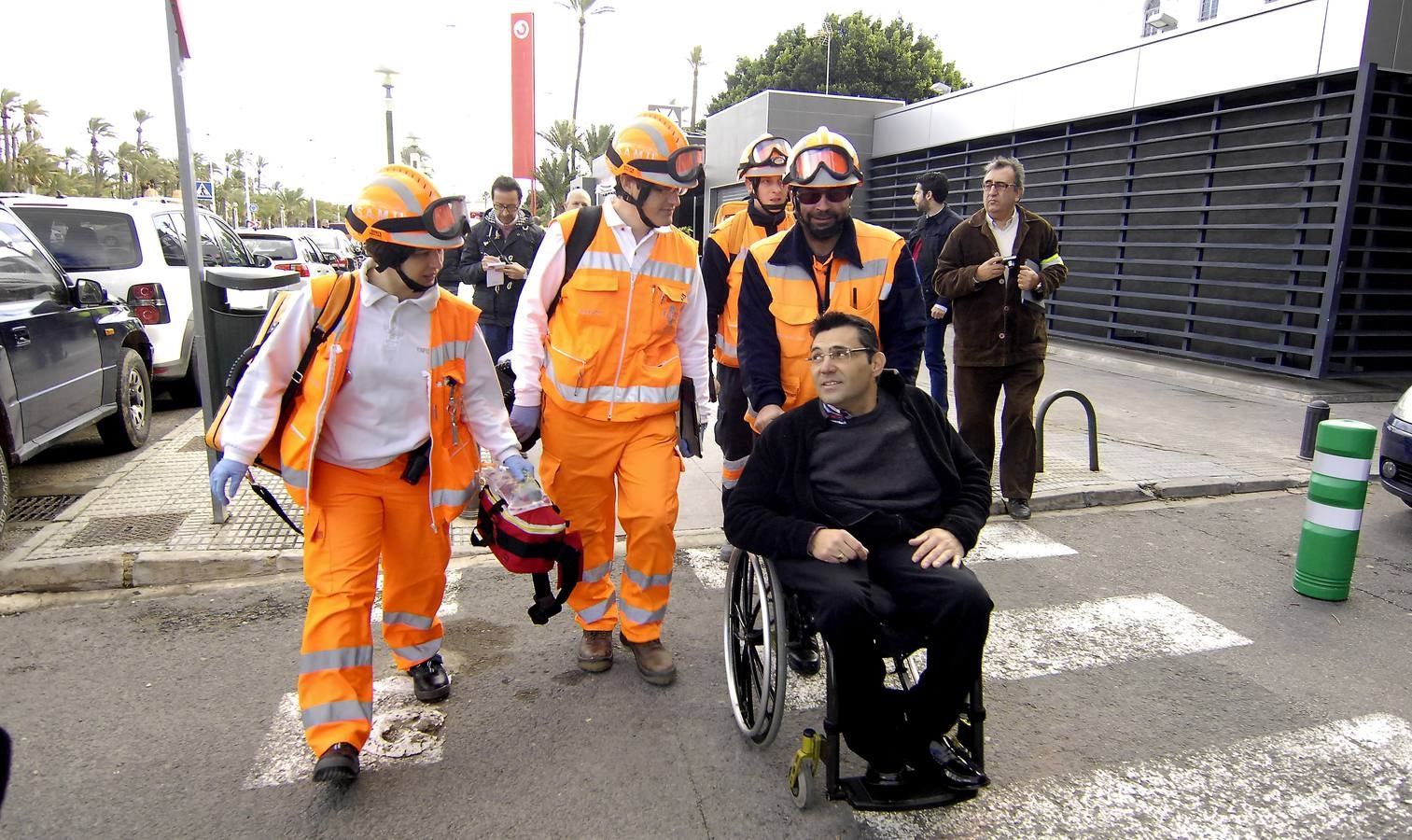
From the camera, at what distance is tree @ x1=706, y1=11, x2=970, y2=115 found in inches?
1496

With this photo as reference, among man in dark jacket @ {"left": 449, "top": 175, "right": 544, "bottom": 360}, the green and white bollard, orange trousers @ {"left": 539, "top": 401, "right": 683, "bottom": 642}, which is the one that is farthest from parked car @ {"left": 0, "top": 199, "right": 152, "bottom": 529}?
the green and white bollard

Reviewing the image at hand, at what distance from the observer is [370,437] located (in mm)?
3135

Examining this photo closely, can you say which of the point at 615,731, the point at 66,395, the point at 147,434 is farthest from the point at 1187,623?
the point at 147,434

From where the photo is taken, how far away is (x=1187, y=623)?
4438 mm

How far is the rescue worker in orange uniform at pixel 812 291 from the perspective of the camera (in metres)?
3.79

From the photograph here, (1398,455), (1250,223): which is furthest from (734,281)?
(1250,223)

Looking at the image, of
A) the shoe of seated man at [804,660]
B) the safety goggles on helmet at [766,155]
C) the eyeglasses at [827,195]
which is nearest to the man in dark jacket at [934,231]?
the safety goggles on helmet at [766,155]

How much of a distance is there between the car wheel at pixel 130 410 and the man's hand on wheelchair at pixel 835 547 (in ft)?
21.0

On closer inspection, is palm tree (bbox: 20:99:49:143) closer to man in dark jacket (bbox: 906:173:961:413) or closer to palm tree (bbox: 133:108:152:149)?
palm tree (bbox: 133:108:152:149)

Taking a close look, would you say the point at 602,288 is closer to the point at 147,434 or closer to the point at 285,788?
the point at 285,788

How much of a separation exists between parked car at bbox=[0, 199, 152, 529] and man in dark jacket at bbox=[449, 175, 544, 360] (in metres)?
2.65

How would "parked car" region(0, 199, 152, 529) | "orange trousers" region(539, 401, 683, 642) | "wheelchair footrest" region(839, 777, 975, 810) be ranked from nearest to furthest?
"wheelchair footrest" region(839, 777, 975, 810)
"orange trousers" region(539, 401, 683, 642)
"parked car" region(0, 199, 152, 529)

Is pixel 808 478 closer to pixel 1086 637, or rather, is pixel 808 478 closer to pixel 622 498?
pixel 622 498

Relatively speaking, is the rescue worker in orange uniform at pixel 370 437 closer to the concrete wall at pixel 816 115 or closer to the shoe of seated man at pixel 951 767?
the shoe of seated man at pixel 951 767
